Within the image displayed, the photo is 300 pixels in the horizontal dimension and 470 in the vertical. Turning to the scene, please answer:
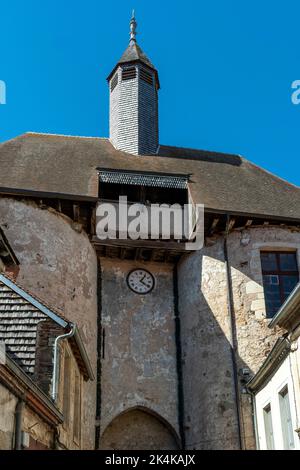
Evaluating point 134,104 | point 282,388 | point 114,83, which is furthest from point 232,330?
point 114,83

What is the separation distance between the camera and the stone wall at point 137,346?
55.9ft

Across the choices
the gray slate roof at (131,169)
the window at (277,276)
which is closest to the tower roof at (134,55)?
the gray slate roof at (131,169)

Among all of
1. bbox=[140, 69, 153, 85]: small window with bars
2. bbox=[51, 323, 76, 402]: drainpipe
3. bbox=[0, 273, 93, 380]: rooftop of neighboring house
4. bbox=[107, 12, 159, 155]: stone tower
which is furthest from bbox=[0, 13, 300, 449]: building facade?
bbox=[51, 323, 76, 402]: drainpipe

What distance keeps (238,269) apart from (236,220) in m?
1.40

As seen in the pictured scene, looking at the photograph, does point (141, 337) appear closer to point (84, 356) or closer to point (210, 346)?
point (210, 346)

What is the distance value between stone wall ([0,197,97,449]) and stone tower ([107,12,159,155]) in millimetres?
5692

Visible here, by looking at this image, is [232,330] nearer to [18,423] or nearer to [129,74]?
[18,423]

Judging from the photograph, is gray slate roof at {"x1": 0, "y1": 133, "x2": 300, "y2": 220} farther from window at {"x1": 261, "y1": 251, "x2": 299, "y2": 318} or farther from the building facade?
window at {"x1": 261, "y1": 251, "x2": 299, "y2": 318}

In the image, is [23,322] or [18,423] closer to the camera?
[18,423]

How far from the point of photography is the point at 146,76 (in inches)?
938

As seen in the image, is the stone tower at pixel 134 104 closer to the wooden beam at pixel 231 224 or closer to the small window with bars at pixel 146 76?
the small window with bars at pixel 146 76

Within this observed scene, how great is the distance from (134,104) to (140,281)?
7.26 m

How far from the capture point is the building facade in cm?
1625

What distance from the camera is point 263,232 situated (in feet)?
58.9
